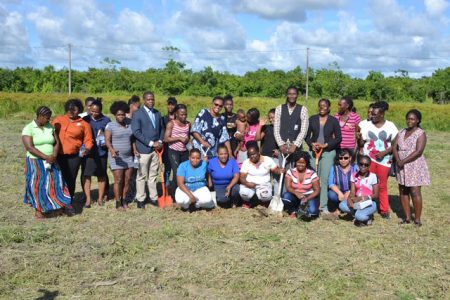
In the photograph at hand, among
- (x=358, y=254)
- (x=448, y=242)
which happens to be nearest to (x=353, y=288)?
(x=358, y=254)

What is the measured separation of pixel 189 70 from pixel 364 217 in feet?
118

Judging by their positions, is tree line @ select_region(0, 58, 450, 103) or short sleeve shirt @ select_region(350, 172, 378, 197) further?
tree line @ select_region(0, 58, 450, 103)

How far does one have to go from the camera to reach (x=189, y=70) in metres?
40.9

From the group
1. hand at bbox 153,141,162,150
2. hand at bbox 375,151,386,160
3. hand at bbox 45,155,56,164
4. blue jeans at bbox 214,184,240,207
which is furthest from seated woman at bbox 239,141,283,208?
hand at bbox 45,155,56,164

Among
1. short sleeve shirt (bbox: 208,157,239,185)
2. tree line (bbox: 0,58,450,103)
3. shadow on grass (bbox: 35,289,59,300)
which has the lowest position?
shadow on grass (bbox: 35,289,59,300)

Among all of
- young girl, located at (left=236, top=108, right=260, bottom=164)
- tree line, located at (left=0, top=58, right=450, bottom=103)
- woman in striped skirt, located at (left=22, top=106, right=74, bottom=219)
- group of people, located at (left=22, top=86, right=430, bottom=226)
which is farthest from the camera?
tree line, located at (left=0, top=58, right=450, bottom=103)

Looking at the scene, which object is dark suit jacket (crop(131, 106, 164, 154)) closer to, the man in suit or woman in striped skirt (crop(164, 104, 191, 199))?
the man in suit

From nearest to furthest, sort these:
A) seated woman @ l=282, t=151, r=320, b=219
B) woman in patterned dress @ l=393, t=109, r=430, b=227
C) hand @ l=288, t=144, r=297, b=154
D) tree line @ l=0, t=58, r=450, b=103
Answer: woman in patterned dress @ l=393, t=109, r=430, b=227 → seated woman @ l=282, t=151, r=320, b=219 → hand @ l=288, t=144, r=297, b=154 → tree line @ l=0, t=58, r=450, b=103

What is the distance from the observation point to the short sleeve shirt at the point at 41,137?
6.08 m

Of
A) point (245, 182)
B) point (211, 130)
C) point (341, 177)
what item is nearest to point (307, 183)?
point (341, 177)

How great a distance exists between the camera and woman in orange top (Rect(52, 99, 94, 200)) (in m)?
6.38

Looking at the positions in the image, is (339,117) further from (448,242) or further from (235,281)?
(235,281)

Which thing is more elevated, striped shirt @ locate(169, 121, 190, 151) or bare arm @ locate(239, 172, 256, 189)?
striped shirt @ locate(169, 121, 190, 151)

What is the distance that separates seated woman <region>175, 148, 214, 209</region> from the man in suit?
457 mm
